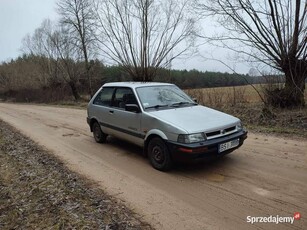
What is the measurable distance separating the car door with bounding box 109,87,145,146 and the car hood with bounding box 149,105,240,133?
Result: 586 millimetres

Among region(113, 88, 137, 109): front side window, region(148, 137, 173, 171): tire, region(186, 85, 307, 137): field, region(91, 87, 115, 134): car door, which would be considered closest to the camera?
region(148, 137, 173, 171): tire

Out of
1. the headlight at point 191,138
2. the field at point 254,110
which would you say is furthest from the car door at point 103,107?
the field at point 254,110

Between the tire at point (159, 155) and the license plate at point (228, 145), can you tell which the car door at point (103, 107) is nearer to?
the tire at point (159, 155)

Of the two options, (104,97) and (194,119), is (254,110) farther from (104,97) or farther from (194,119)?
(194,119)

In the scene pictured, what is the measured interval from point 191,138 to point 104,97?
3.57m

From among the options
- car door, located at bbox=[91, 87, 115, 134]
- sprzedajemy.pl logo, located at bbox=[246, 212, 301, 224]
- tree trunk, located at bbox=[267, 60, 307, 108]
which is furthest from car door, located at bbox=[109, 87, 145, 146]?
tree trunk, located at bbox=[267, 60, 307, 108]

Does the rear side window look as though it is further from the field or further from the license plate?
the field

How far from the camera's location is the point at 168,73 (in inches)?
758

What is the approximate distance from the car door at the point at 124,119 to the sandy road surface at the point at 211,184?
51 cm

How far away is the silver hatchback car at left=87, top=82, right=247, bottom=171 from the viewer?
507 cm

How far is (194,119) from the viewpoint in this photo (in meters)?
5.49

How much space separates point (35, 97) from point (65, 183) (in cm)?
3686

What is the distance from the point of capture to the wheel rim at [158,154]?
18.1ft

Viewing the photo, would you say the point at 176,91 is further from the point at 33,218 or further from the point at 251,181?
the point at 33,218
